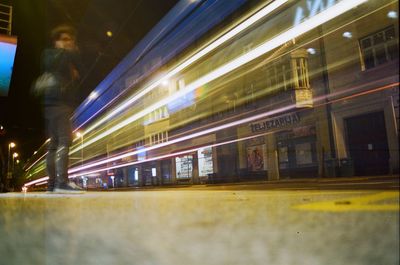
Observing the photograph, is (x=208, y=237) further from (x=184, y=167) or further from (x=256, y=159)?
(x=184, y=167)

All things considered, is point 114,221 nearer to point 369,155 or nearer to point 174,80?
point 174,80

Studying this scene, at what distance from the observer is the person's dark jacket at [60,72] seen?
343 cm

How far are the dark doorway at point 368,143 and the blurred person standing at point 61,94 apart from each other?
Answer: 10.3 meters

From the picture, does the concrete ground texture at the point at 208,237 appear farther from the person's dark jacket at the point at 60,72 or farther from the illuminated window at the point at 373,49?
the illuminated window at the point at 373,49

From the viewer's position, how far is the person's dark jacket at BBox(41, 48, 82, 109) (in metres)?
3.43

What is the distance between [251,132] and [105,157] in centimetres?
886

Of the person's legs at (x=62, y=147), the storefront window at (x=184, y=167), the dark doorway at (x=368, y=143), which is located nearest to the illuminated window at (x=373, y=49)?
the dark doorway at (x=368, y=143)

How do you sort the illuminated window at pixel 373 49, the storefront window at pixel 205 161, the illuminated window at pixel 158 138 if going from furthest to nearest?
the storefront window at pixel 205 161
the illuminated window at pixel 158 138
the illuminated window at pixel 373 49

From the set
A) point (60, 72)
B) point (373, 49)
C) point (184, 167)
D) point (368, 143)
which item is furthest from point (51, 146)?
point (184, 167)

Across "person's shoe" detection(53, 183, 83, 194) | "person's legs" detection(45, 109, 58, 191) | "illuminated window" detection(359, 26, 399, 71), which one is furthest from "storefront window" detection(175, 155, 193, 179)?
"person's shoe" detection(53, 183, 83, 194)

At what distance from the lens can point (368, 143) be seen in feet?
42.0

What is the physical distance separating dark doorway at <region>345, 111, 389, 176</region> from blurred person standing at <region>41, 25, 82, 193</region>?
33.6ft

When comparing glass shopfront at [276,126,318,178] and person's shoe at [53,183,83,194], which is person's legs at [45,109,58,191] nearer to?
person's shoe at [53,183,83,194]

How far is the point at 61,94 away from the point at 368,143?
12029mm
